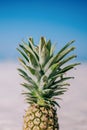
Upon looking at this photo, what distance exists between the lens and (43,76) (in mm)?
13898

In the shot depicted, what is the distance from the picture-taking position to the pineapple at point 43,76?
1386cm

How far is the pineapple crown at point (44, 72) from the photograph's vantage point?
14.0m

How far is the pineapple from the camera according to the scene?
13859mm

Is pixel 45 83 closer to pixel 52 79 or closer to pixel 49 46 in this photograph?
pixel 52 79

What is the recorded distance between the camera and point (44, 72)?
14227 mm

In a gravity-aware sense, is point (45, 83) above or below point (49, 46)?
below

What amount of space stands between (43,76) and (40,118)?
2.06m

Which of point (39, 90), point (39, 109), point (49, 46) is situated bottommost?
point (39, 109)

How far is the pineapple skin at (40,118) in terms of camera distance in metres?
13.4

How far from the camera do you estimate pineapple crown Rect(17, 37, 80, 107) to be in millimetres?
14000

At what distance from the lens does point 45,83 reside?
1392 cm

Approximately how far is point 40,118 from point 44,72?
233 cm

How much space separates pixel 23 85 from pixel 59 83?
1.83 m

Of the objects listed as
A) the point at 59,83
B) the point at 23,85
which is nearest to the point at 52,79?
the point at 59,83
